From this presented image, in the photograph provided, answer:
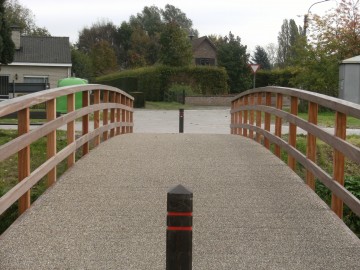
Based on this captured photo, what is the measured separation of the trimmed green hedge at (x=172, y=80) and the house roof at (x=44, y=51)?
16.4ft

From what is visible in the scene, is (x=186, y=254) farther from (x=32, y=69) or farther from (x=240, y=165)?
(x=32, y=69)

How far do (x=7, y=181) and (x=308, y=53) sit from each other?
26547mm

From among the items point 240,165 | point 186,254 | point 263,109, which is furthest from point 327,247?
point 263,109

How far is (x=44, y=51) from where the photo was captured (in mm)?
51031

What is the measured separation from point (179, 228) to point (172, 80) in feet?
148

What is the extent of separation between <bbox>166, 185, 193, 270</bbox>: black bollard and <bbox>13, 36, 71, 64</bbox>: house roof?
46698 millimetres

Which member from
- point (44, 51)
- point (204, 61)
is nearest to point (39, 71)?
point (44, 51)

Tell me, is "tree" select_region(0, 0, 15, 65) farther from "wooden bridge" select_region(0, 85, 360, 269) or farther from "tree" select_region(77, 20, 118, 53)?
"tree" select_region(77, 20, 118, 53)

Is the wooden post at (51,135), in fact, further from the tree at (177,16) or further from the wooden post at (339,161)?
the tree at (177,16)

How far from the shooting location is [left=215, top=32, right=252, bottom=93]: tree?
57.3 meters

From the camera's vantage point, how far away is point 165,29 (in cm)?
5256

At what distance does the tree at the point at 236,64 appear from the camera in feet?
188

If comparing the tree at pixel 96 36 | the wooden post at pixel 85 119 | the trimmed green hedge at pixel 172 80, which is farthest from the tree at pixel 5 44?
the tree at pixel 96 36

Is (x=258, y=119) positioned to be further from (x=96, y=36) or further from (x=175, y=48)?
(x=96, y=36)
